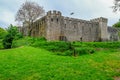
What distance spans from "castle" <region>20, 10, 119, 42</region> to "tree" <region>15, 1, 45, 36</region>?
1.75 metres

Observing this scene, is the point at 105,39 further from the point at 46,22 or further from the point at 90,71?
the point at 90,71

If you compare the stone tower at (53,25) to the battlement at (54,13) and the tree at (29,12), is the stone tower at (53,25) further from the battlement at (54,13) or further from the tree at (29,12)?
the tree at (29,12)

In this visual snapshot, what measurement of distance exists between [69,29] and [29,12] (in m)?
11.9

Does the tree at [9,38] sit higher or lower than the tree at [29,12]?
lower

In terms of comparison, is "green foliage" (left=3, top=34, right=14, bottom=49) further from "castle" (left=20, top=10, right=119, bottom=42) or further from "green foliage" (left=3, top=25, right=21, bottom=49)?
"castle" (left=20, top=10, right=119, bottom=42)

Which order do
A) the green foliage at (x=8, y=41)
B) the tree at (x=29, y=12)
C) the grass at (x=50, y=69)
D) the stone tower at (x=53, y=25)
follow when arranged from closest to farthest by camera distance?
the grass at (x=50, y=69), the green foliage at (x=8, y=41), the stone tower at (x=53, y=25), the tree at (x=29, y=12)

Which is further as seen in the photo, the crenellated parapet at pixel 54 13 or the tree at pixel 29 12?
the tree at pixel 29 12

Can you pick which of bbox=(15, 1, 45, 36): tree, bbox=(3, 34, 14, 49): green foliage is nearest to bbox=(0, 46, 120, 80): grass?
bbox=(3, 34, 14, 49): green foliage

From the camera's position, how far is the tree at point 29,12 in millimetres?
54719

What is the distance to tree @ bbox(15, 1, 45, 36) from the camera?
54719 mm

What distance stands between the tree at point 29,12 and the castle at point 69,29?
175 cm

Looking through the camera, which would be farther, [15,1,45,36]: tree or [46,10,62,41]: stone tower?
[15,1,45,36]: tree

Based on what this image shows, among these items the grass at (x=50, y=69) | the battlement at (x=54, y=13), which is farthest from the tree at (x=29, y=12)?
the grass at (x=50, y=69)

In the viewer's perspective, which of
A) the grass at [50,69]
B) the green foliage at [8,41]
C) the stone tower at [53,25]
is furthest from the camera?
the stone tower at [53,25]
